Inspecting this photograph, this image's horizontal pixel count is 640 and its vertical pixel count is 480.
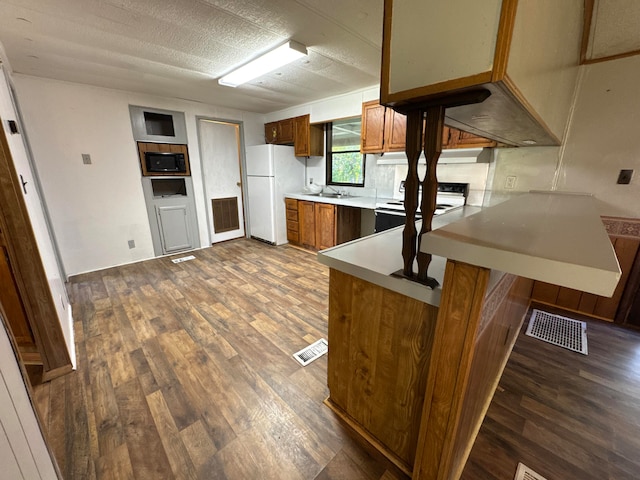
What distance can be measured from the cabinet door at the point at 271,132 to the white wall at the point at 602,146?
3.87 meters

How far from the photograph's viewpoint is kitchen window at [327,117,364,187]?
3963 mm

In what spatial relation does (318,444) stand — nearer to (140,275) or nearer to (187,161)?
(140,275)

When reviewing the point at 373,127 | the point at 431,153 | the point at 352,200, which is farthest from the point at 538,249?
the point at 352,200

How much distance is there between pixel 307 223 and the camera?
13.9 feet

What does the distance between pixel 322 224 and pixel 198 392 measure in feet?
9.16

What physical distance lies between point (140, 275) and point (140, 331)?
4.78ft

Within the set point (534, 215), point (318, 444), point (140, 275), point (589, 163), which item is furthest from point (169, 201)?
point (589, 163)

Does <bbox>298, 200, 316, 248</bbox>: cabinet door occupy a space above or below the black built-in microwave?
below

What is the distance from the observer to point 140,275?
133 inches

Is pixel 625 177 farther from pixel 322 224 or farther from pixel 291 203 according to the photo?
pixel 291 203

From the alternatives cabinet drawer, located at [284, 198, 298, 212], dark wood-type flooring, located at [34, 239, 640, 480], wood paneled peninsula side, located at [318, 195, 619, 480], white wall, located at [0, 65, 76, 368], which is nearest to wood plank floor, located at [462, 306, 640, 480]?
dark wood-type flooring, located at [34, 239, 640, 480]

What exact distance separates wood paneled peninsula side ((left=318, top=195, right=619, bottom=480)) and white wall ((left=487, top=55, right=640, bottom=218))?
1555 mm

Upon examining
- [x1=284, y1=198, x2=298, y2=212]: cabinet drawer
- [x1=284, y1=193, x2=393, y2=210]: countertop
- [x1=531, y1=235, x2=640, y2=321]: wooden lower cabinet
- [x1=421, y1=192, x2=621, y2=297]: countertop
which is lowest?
[x1=531, y1=235, x2=640, y2=321]: wooden lower cabinet

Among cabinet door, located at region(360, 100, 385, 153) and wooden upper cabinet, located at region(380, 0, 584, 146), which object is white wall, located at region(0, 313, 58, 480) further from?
cabinet door, located at region(360, 100, 385, 153)
